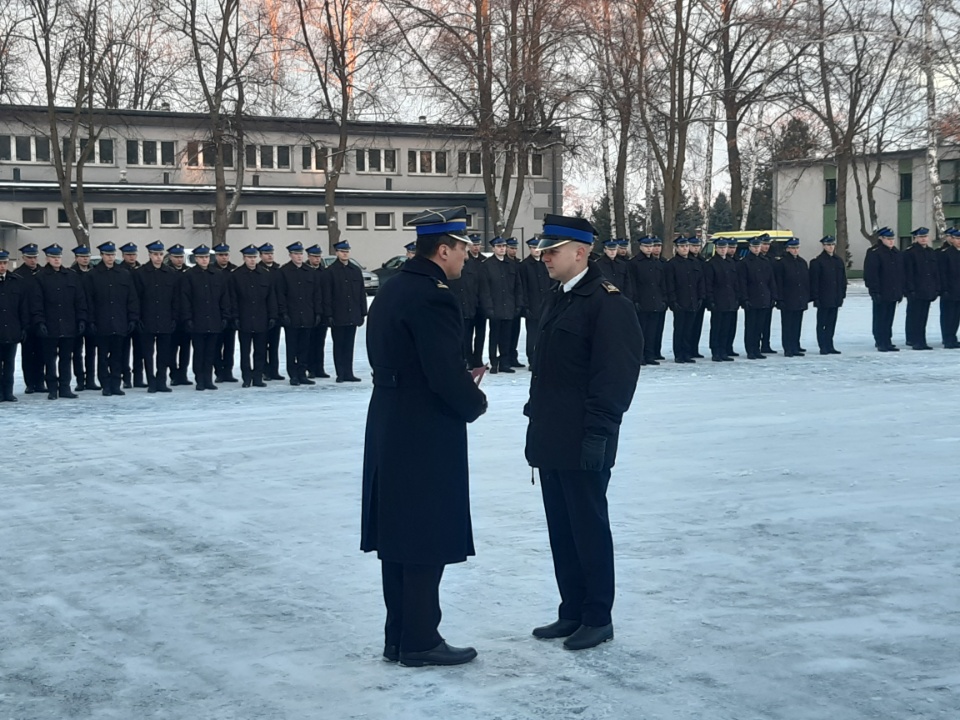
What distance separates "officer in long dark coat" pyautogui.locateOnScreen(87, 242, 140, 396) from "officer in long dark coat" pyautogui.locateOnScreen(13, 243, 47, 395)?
0.73 meters

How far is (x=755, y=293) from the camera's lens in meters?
21.0

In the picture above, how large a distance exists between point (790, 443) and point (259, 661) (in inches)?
276

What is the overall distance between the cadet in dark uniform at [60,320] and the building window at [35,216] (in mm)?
42933

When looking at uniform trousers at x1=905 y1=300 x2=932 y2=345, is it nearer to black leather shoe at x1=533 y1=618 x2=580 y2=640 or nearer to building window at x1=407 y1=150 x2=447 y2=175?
black leather shoe at x1=533 y1=618 x2=580 y2=640

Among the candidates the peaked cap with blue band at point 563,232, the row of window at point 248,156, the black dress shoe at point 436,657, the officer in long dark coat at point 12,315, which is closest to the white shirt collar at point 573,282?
the peaked cap with blue band at point 563,232


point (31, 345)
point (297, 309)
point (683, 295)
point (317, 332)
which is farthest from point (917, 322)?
point (31, 345)

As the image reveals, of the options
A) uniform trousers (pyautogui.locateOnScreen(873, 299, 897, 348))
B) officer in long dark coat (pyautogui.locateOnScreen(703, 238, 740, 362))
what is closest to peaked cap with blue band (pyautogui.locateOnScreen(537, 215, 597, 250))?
officer in long dark coat (pyautogui.locateOnScreen(703, 238, 740, 362))

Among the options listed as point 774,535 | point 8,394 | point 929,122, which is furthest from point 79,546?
point 929,122

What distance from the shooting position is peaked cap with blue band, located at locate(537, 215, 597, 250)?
5.66 meters

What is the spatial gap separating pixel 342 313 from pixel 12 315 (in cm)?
439

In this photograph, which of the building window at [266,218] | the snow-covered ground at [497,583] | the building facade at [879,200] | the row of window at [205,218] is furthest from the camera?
the building facade at [879,200]

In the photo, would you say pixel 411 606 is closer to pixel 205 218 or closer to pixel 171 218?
pixel 205 218

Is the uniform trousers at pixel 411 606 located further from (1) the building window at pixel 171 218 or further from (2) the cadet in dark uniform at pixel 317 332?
(1) the building window at pixel 171 218

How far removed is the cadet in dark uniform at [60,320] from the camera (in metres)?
16.7
